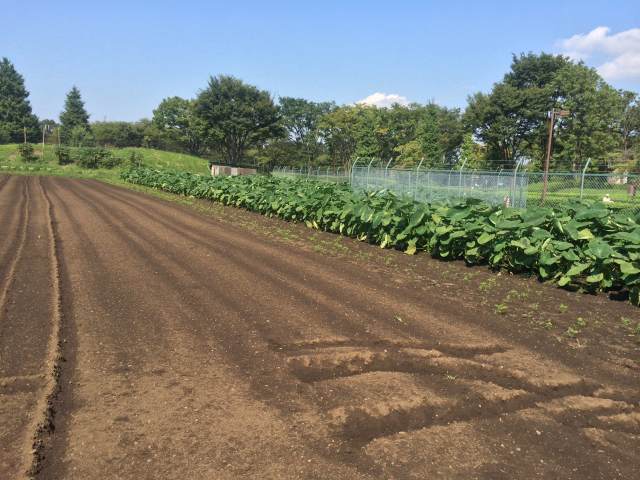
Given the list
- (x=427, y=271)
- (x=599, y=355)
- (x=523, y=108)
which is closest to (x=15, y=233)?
(x=427, y=271)

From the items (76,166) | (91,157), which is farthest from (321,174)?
(76,166)

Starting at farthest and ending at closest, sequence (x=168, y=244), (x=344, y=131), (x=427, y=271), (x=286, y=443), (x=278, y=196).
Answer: (x=344, y=131) → (x=278, y=196) → (x=168, y=244) → (x=427, y=271) → (x=286, y=443)

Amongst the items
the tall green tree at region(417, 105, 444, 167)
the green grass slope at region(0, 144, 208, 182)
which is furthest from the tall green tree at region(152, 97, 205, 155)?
the tall green tree at region(417, 105, 444, 167)

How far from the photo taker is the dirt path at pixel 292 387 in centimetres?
292

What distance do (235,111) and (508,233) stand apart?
54.9m

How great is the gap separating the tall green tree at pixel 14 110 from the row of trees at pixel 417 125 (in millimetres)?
160

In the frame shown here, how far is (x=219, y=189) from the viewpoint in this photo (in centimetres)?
2191

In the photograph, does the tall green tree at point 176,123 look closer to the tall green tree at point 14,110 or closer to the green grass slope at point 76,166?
the tall green tree at point 14,110

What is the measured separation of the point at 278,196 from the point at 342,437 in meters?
13.6

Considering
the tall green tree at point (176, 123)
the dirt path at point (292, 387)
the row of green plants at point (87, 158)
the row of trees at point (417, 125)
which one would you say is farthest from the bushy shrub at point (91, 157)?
the dirt path at point (292, 387)

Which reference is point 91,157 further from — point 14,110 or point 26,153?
point 14,110

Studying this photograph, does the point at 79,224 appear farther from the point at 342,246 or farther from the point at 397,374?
the point at 397,374

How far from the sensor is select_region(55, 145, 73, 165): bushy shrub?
1957 inches

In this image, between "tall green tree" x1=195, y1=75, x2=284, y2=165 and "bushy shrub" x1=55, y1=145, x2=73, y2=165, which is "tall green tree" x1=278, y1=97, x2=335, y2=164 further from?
"bushy shrub" x1=55, y1=145, x2=73, y2=165
